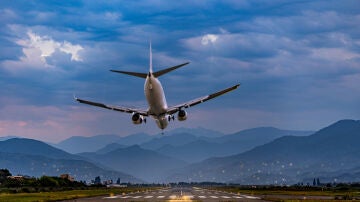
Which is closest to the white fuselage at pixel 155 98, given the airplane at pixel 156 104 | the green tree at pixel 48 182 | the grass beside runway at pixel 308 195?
the airplane at pixel 156 104

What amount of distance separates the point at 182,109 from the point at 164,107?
357cm

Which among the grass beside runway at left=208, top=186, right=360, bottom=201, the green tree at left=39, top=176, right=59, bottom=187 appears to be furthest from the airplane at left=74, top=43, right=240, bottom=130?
the green tree at left=39, top=176, right=59, bottom=187

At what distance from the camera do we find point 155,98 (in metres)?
71.3

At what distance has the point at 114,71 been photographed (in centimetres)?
6712

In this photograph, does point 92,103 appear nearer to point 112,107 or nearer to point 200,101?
point 112,107

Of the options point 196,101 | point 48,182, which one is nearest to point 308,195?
point 196,101

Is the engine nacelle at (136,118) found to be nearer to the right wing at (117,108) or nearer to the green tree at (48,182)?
the right wing at (117,108)

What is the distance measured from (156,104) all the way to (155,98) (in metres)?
1.43

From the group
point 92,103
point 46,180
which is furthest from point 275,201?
point 46,180

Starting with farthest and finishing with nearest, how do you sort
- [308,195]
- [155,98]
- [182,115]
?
[308,195]
[182,115]
[155,98]

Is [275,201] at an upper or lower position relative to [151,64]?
lower

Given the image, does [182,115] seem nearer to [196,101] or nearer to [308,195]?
[196,101]

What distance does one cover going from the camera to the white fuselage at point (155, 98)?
6912cm

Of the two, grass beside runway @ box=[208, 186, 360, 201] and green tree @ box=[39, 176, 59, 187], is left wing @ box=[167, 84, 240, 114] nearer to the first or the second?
grass beside runway @ box=[208, 186, 360, 201]
